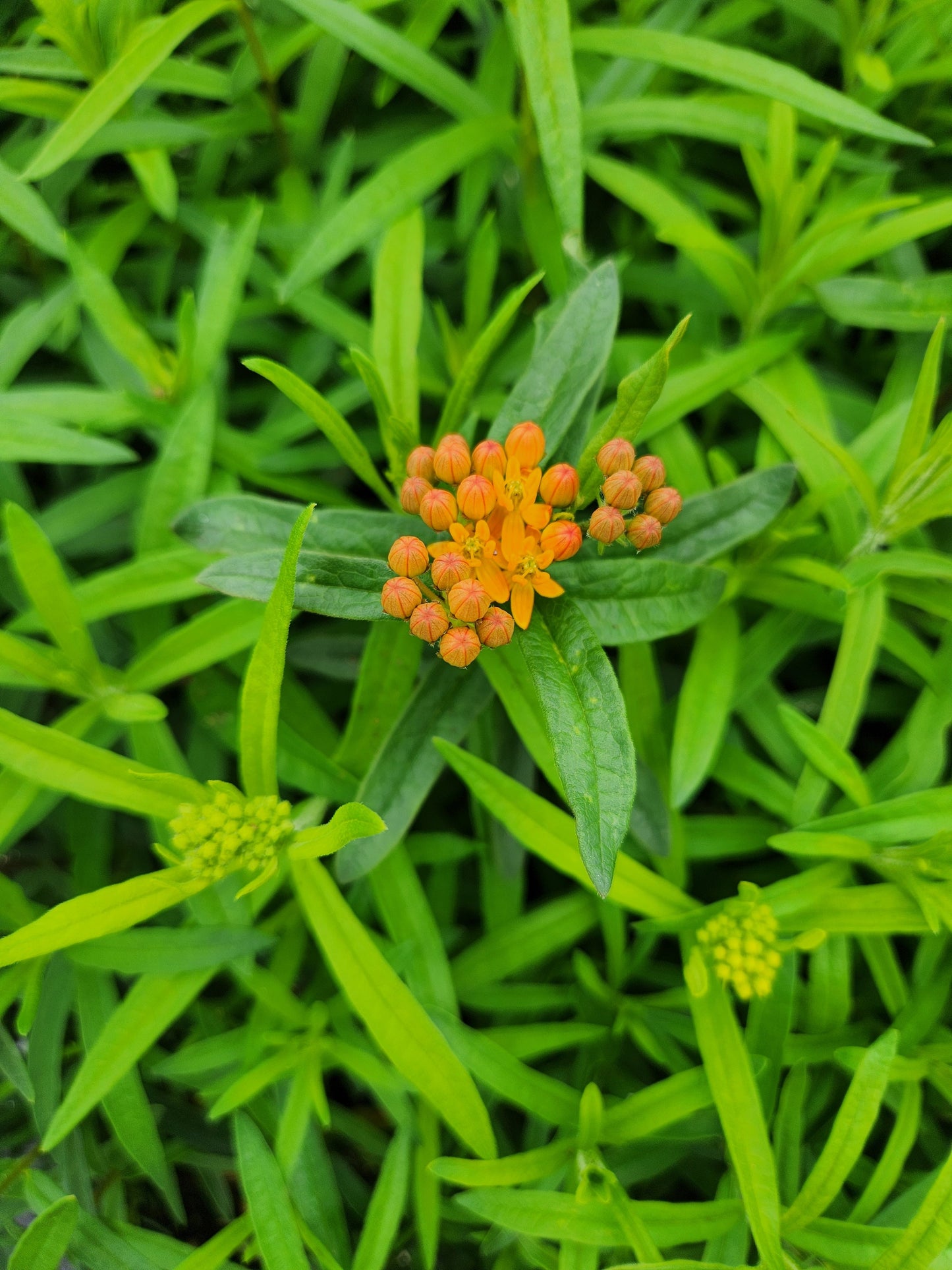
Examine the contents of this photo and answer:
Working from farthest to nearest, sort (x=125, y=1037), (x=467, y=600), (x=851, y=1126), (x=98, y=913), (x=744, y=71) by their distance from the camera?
(x=744, y=71) → (x=125, y=1037) → (x=851, y=1126) → (x=98, y=913) → (x=467, y=600)

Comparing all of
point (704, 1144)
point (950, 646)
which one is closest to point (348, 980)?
point (704, 1144)

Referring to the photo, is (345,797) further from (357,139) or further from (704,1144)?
(357,139)

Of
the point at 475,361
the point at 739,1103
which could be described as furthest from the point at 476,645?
the point at 739,1103

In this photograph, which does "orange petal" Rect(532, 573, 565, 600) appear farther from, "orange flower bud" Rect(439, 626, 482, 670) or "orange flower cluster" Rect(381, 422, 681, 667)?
"orange flower bud" Rect(439, 626, 482, 670)

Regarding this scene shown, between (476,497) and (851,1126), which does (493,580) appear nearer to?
(476,497)

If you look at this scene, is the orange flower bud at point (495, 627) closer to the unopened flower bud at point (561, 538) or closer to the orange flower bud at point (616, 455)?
the unopened flower bud at point (561, 538)
